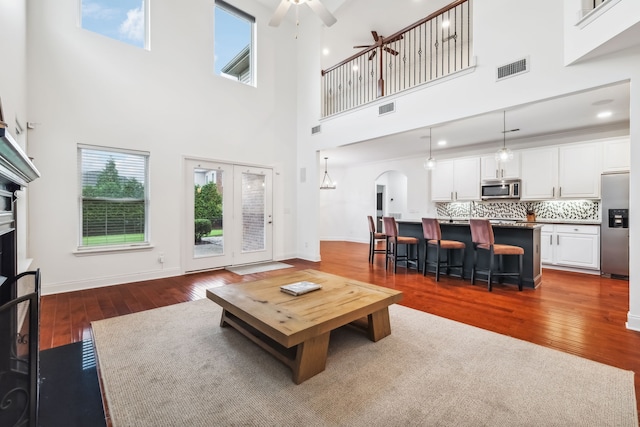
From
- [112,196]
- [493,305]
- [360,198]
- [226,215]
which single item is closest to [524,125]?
[493,305]

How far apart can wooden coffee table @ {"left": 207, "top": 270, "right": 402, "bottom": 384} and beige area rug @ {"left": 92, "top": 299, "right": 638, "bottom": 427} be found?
0.11 meters

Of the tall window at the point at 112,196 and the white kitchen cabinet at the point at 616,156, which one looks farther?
the white kitchen cabinet at the point at 616,156

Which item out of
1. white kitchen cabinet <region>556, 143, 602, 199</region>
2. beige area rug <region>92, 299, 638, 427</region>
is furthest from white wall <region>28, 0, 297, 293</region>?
white kitchen cabinet <region>556, 143, 602, 199</region>

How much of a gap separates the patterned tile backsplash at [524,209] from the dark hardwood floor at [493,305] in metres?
1.39

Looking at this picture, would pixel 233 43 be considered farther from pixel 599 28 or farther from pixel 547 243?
pixel 547 243

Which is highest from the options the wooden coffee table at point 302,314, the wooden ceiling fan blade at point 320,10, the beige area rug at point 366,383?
the wooden ceiling fan blade at point 320,10

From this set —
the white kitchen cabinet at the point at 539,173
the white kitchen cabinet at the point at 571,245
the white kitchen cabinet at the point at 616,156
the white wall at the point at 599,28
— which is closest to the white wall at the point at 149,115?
the white wall at the point at 599,28

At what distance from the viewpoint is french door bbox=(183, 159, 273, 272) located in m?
5.15

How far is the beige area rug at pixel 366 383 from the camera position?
5.23ft

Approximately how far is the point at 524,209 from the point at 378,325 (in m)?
5.77

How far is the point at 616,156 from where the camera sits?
4.95 meters

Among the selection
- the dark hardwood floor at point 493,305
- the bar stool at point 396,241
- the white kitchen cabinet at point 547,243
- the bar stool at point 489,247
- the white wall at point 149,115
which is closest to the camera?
the dark hardwood floor at point 493,305

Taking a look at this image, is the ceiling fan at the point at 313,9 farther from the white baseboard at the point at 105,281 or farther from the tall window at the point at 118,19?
the white baseboard at the point at 105,281

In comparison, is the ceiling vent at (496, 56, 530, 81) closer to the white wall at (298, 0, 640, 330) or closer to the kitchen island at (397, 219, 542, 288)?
the white wall at (298, 0, 640, 330)
